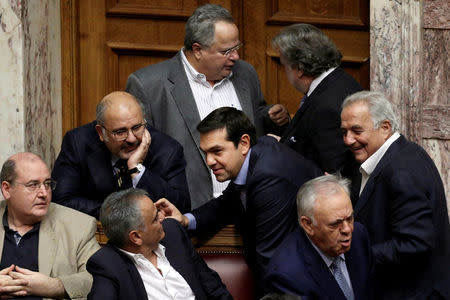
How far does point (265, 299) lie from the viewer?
12.8 ft

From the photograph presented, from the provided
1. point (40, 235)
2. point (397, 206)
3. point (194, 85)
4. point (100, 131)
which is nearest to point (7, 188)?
point (40, 235)

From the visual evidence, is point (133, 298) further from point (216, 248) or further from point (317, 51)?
point (317, 51)

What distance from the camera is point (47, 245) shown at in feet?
17.5

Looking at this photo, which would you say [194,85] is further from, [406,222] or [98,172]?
[406,222]

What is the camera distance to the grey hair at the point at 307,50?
5883 mm

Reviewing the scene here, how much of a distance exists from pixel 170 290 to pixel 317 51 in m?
1.58

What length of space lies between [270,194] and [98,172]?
1004 millimetres

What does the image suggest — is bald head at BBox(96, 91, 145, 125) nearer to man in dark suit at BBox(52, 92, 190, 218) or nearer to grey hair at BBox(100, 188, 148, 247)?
man in dark suit at BBox(52, 92, 190, 218)

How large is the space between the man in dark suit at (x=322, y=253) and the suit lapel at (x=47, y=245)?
111 centimetres

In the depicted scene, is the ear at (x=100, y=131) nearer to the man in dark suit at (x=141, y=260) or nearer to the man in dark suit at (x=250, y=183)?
the man in dark suit at (x=250, y=183)

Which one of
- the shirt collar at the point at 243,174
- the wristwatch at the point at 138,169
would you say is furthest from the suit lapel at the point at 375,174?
the wristwatch at the point at 138,169

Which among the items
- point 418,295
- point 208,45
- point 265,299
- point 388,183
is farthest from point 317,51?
point 265,299

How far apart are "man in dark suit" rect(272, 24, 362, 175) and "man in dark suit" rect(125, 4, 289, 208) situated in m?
0.35

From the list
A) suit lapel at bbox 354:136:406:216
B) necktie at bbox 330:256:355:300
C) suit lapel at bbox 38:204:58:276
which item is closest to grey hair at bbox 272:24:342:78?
suit lapel at bbox 354:136:406:216
